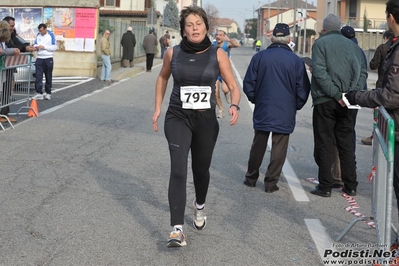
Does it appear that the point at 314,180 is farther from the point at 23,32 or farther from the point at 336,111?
the point at 23,32

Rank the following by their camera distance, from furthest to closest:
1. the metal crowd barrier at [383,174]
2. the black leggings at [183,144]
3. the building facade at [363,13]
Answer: the building facade at [363,13]
the black leggings at [183,144]
the metal crowd barrier at [383,174]

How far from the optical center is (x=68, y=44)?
26.1 m

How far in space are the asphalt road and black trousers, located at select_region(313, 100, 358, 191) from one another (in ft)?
0.78

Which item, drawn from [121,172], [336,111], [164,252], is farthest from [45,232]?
[336,111]

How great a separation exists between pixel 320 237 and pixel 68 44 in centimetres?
2156

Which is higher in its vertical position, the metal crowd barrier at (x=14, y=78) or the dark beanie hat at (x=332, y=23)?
the dark beanie hat at (x=332, y=23)

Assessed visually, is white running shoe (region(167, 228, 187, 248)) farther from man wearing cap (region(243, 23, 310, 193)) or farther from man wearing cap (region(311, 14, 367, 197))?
man wearing cap (region(311, 14, 367, 197))

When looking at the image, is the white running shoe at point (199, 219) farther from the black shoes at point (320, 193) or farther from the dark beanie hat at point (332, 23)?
the dark beanie hat at point (332, 23)

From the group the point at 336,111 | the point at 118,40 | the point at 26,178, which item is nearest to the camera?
the point at 336,111

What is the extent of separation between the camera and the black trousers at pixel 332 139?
24.3 feet

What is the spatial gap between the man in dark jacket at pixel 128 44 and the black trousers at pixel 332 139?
983 inches

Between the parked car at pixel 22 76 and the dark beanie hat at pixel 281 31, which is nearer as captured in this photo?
the dark beanie hat at pixel 281 31

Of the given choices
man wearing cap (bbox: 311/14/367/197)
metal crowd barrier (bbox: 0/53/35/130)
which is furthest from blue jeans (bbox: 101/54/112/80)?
man wearing cap (bbox: 311/14/367/197)

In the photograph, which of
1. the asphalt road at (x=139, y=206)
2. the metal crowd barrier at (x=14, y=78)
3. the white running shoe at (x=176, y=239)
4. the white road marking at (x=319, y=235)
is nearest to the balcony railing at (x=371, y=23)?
the metal crowd barrier at (x=14, y=78)
